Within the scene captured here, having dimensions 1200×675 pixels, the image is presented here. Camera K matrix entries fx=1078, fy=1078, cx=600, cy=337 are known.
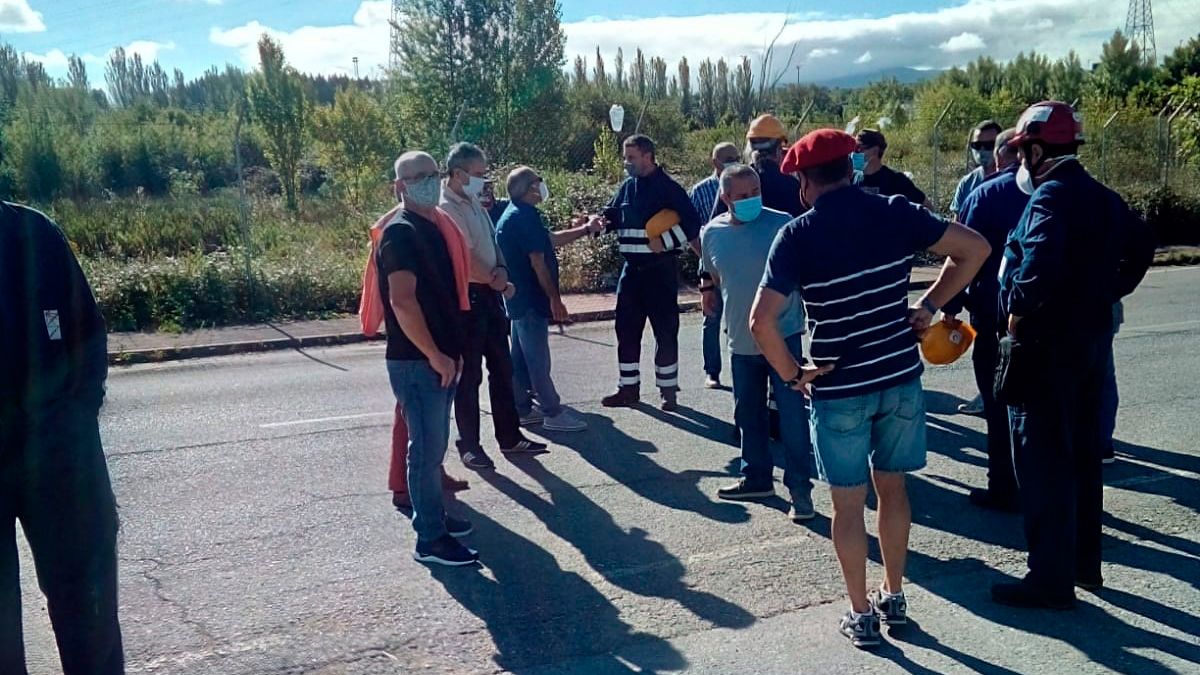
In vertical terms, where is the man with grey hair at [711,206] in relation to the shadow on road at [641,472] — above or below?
above

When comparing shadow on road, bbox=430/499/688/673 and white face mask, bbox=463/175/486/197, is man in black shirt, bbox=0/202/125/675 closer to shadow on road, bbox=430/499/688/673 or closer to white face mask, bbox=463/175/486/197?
shadow on road, bbox=430/499/688/673

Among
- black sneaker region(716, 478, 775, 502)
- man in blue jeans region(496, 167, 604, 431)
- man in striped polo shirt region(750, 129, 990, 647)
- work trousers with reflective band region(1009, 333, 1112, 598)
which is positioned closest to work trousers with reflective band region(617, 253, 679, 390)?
man in blue jeans region(496, 167, 604, 431)

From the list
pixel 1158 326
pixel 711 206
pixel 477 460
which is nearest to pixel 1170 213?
pixel 1158 326

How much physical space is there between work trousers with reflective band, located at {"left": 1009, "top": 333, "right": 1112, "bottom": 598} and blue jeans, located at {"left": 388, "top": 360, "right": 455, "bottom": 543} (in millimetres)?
2540

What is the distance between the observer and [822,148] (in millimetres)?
3963

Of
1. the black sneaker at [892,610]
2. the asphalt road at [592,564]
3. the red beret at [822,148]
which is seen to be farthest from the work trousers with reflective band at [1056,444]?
the red beret at [822,148]

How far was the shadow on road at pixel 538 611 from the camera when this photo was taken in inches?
163

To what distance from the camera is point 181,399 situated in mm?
8992

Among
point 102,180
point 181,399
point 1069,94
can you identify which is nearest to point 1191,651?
point 181,399

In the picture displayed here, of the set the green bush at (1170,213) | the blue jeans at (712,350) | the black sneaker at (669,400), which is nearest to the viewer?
the black sneaker at (669,400)

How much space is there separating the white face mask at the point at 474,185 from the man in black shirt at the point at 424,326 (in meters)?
1.29

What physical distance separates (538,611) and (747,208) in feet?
7.65

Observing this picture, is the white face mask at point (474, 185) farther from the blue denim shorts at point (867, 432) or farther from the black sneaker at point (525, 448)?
the blue denim shorts at point (867, 432)

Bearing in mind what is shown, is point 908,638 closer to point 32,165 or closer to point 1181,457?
point 1181,457
